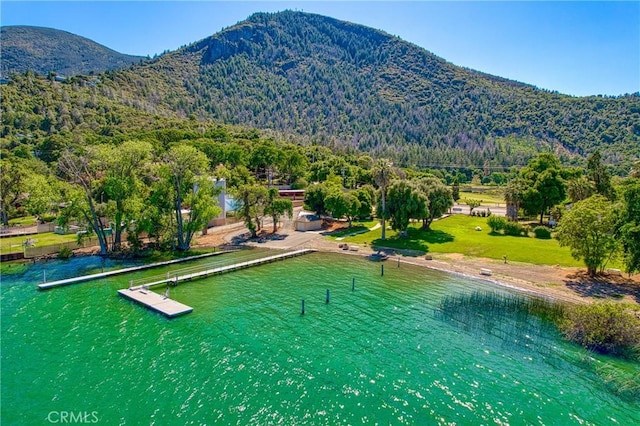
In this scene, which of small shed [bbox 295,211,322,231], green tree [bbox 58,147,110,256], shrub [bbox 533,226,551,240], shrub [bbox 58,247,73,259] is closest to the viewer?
green tree [bbox 58,147,110,256]

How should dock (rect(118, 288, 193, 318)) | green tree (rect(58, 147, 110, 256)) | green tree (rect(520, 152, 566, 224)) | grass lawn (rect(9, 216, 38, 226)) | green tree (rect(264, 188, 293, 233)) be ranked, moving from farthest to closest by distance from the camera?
green tree (rect(520, 152, 566, 224)) → grass lawn (rect(9, 216, 38, 226)) → green tree (rect(264, 188, 293, 233)) → green tree (rect(58, 147, 110, 256)) → dock (rect(118, 288, 193, 318))

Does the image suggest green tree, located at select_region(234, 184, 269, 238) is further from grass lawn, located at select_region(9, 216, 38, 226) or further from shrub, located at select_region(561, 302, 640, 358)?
shrub, located at select_region(561, 302, 640, 358)

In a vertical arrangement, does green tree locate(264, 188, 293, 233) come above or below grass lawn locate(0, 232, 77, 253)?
above

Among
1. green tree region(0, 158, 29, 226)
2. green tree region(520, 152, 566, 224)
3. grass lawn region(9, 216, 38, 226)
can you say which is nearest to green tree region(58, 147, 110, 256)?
grass lawn region(9, 216, 38, 226)

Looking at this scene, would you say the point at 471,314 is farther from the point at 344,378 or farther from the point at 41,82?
the point at 41,82

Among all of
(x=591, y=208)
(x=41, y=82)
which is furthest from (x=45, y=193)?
(x=41, y=82)

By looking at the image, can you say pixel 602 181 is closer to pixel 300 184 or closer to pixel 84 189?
pixel 300 184
